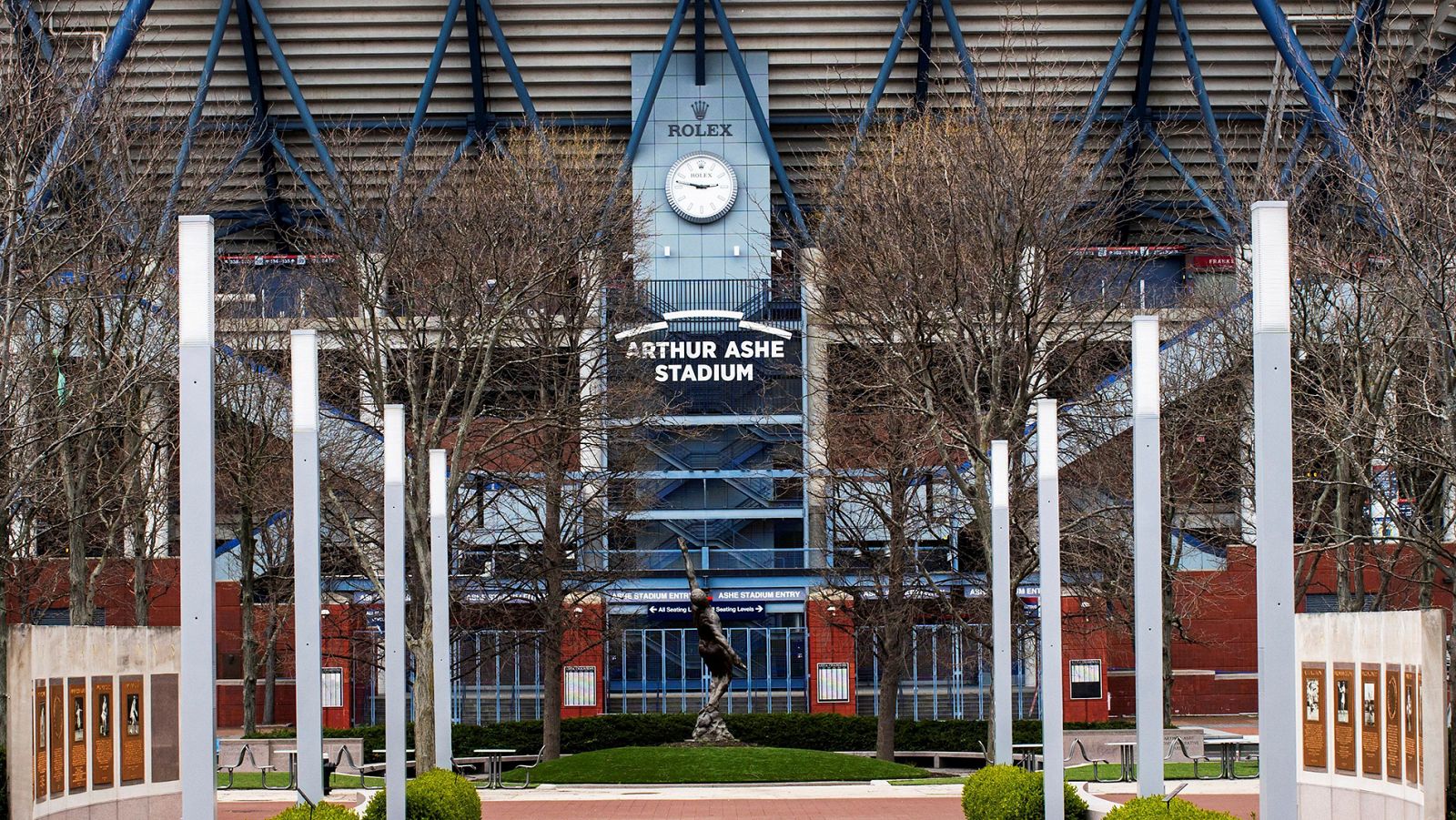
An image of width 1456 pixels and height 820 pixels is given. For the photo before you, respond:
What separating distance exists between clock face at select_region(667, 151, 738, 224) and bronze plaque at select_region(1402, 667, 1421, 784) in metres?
A: 40.9

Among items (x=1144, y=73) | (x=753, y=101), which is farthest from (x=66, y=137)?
(x=1144, y=73)

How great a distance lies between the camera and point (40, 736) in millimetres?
15734

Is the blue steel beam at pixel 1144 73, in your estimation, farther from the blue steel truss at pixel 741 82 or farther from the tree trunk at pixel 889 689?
the tree trunk at pixel 889 689

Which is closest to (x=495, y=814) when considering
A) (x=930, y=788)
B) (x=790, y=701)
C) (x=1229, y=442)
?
(x=930, y=788)

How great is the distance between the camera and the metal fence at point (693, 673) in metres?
50.9

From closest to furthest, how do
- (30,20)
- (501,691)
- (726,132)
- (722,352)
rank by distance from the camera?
(30,20) → (722,352) → (501,691) → (726,132)

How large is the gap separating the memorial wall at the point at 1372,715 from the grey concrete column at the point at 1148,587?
4.90 ft

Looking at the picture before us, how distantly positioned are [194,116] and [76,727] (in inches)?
957

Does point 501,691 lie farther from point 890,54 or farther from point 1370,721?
point 1370,721

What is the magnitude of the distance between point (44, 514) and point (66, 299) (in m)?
11.9

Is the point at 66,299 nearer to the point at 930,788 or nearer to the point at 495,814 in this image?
the point at 495,814

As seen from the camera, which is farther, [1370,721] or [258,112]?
[258,112]

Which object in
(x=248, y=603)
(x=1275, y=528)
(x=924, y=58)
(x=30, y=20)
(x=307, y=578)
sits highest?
(x=924, y=58)

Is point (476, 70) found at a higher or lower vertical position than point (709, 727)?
higher
